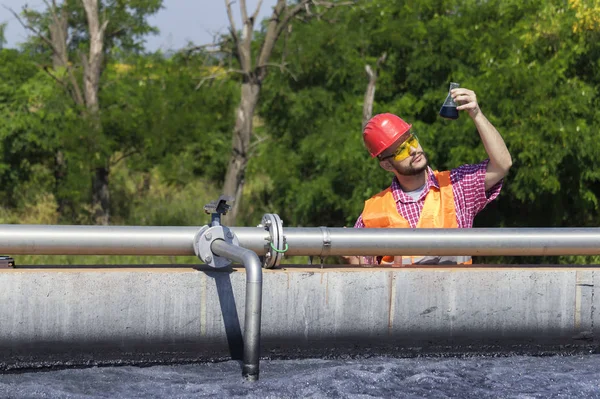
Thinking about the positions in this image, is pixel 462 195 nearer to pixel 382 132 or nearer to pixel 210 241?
pixel 382 132

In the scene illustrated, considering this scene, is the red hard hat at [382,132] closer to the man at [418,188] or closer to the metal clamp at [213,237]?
the man at [418,188]

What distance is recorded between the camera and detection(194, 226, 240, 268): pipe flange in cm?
511

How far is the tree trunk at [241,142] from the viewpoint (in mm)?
20125

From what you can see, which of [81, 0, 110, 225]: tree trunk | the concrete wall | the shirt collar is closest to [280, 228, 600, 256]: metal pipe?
the concrete wall

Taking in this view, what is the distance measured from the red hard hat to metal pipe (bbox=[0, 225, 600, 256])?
573 mm

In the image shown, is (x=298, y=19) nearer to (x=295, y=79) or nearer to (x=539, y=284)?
(x=295, y=79)

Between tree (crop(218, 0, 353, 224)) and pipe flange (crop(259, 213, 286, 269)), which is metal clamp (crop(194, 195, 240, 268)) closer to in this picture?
pipe flange (crop(259, 213, 286, 269))

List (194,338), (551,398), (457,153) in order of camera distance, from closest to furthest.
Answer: (551,398)
(194,338)
(457,153)

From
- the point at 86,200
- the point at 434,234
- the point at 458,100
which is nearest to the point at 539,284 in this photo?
the point at 434,234

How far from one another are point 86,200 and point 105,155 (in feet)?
8.42

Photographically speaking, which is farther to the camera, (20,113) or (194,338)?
(20,113)

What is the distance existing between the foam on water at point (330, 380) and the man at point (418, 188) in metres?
0.77

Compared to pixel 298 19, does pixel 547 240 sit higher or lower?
lower

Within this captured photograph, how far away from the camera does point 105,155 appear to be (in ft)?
68.4
